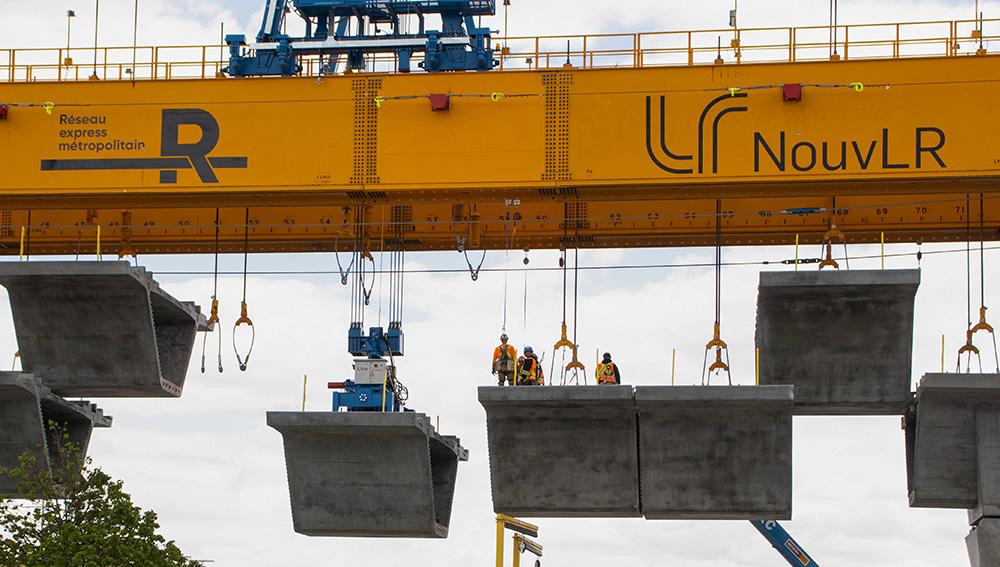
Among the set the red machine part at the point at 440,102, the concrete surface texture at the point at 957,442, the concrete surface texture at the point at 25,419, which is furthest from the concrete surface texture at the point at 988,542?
the concrete surface texture at the point at 25,419

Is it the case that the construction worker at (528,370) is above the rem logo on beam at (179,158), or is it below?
below

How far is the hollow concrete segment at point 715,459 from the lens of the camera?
2752cm

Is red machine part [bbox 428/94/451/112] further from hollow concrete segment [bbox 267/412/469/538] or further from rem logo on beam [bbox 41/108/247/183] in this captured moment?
hollow concrete segment [bbox 267/412/469/538]

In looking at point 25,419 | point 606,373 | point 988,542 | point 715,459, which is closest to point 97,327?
point 25,419

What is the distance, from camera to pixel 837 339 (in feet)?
91.2

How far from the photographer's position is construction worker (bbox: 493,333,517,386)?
28.2m

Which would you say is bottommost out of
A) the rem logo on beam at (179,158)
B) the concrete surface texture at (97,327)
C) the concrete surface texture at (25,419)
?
the concrete surface texture at (25,419)

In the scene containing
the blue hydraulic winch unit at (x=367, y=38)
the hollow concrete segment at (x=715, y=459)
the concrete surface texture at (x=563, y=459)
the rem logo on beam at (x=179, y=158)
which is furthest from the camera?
the blue hydraulic winch unit at (x=367, y=38)

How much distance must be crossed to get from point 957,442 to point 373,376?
32.7 ft

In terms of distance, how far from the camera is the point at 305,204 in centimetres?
2891

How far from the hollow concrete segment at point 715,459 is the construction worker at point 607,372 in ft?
2.93

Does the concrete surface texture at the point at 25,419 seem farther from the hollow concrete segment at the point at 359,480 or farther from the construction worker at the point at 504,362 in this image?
the construction worker at the point at 504,362

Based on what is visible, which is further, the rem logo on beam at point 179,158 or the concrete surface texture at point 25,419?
the concrete surface texture at point 25,419

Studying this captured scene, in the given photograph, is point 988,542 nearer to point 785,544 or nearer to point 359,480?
point 359,480
